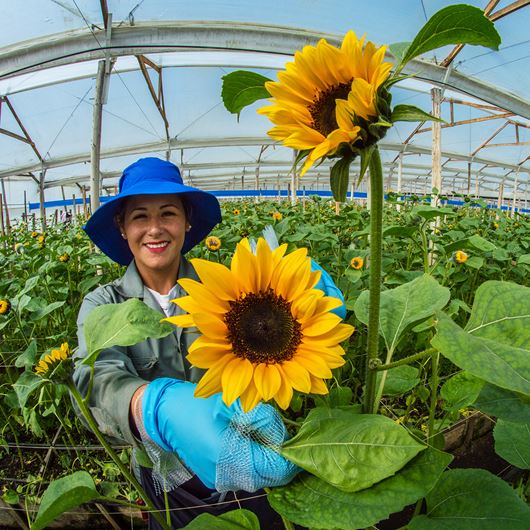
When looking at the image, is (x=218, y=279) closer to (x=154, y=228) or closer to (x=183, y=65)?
(x=154, y=228)

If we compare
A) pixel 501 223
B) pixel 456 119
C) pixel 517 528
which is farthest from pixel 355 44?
pixel 456 119

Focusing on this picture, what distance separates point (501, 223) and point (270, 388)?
9.33 ft

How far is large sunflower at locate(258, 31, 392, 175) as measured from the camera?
0.34m

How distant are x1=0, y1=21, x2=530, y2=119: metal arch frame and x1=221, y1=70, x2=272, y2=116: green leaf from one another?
3350 mm

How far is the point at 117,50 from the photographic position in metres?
3.35

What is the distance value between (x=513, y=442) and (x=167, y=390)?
1.64 feet

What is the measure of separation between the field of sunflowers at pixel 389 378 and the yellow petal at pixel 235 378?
0.22 feet

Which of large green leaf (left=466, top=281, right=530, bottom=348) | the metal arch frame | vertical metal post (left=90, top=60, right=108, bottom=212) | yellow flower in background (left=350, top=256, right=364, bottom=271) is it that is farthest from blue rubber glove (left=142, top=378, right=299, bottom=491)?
the metal arch frame

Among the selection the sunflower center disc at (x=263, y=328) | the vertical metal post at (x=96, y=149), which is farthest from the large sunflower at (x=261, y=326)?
the vertical metal post at (x=96, y=149)

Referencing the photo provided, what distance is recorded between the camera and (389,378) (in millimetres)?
569

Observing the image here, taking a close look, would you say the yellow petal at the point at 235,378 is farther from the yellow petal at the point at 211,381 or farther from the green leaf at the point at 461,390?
the green leaf at the point at 461,390

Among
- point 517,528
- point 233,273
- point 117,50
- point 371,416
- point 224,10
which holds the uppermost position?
point 224,10

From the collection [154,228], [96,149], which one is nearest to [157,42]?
[96,149]

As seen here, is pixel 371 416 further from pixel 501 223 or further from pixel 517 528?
pixel 501 223
